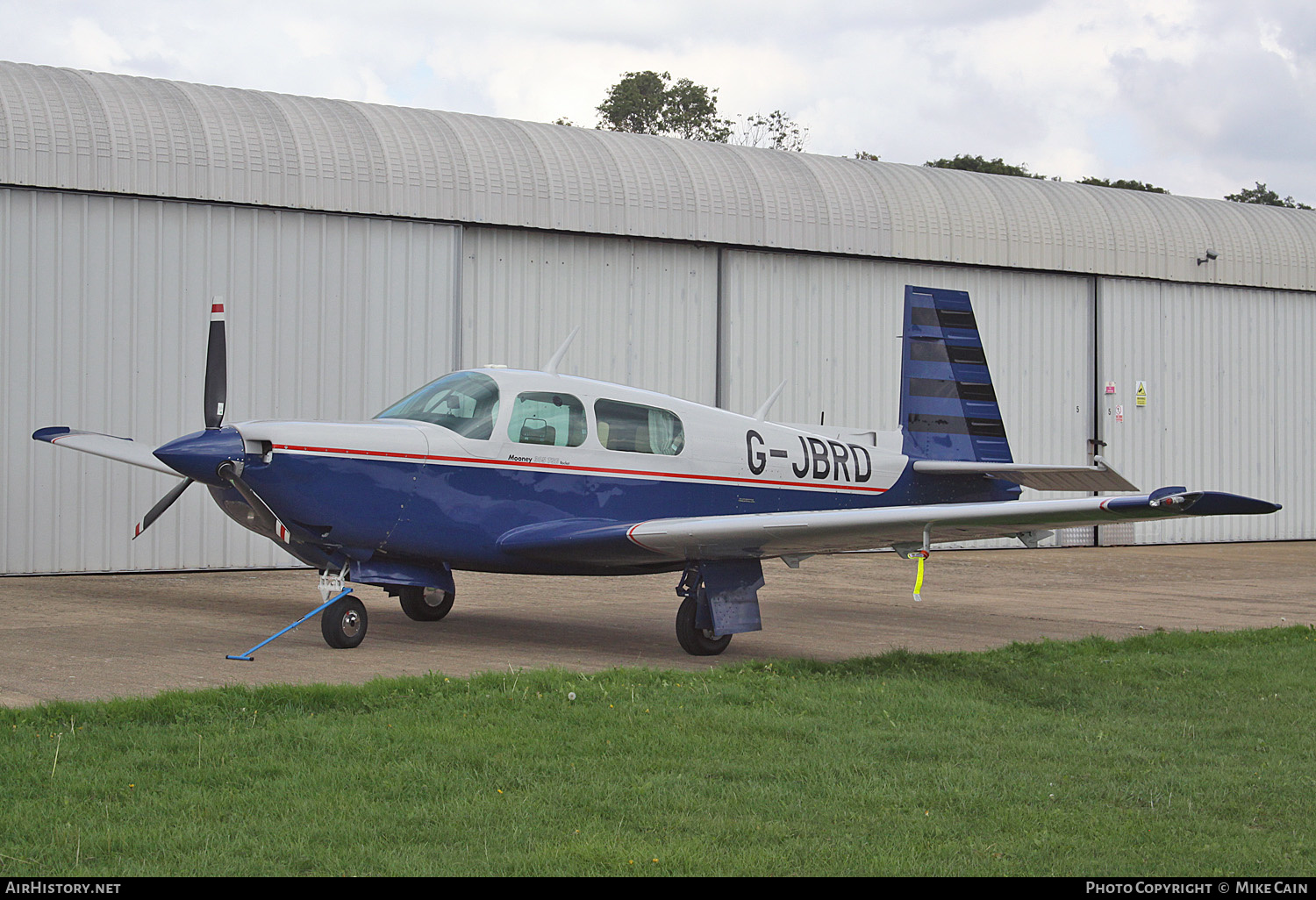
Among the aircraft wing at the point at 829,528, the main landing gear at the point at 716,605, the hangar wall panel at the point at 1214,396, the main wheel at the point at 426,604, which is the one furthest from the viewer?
the hangar wall panel at the point at 1214,396

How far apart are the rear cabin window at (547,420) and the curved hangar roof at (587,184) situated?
7.37 metres

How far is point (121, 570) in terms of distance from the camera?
1504 cm

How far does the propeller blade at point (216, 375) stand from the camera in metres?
9.42

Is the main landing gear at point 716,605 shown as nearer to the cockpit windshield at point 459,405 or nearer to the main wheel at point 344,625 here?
the cockpit windshield at point 459,405

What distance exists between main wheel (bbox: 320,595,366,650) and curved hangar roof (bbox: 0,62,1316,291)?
795cm

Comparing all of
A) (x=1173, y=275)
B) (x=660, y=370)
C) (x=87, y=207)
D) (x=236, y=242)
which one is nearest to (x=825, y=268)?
(x=660, y=370)

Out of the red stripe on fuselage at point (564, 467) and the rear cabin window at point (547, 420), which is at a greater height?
the rear cabin window at point (547, 420)

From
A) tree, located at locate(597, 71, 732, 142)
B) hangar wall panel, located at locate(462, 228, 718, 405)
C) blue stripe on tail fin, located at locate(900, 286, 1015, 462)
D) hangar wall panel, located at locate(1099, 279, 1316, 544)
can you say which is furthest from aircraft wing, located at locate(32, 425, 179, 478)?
tree, located at locate(597, 71, 732, 142)

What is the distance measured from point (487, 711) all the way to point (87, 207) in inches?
426

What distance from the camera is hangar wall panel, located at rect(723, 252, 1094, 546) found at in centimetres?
1906

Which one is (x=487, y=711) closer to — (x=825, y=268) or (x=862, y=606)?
(x=862, y=606)

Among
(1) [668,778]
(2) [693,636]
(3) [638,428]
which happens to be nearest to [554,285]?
(3) [638,428]

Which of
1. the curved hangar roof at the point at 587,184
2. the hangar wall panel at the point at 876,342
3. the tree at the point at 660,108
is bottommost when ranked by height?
the hangar wall panel at the point at 876,342

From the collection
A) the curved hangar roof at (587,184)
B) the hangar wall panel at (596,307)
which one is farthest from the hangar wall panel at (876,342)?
the hangar wall panel at (596,307)
